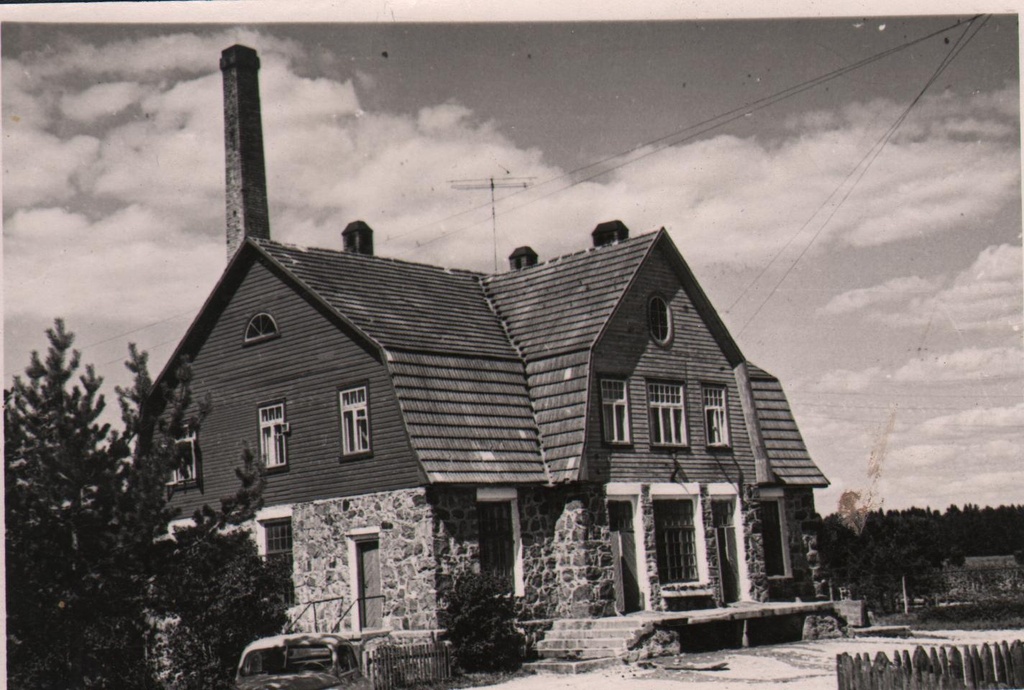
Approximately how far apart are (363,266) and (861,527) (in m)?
17.5

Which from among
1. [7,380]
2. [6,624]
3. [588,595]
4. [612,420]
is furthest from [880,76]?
[6,624]

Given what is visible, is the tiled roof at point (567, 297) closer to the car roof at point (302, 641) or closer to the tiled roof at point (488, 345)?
the tiled roof at point (488, 345)

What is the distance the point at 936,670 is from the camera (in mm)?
16703

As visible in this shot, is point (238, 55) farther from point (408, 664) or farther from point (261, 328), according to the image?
point (408, 664)

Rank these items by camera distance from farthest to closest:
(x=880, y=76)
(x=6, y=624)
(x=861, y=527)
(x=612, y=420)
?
1. (x=861, y=527)
2. (x=612, y=420)
3. (x=880, y=76)
4. (x=6, y=624)

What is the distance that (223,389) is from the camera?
1159 inches

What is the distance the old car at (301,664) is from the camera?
57.0 ft

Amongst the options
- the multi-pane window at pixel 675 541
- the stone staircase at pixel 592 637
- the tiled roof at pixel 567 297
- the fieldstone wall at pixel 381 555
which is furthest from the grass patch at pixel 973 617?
the fieldstone wall at pixel 381 555

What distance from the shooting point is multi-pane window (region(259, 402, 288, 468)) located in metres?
28.4

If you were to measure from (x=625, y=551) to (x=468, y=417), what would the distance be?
4881mm

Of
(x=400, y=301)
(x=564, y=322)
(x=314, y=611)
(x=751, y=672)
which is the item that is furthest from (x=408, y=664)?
(x=564, y=322)

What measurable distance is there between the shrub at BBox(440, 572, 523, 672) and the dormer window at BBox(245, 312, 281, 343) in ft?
24.0

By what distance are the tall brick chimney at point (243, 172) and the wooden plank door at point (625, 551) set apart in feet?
36.9

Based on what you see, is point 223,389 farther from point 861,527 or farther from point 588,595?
point 861,527
